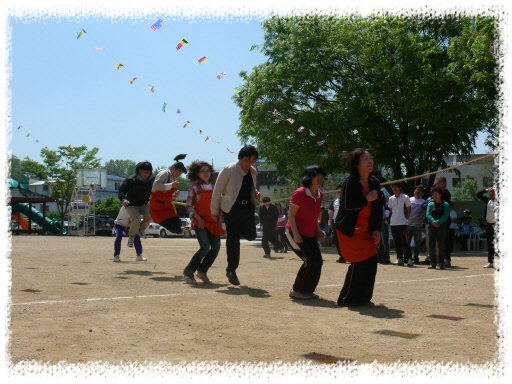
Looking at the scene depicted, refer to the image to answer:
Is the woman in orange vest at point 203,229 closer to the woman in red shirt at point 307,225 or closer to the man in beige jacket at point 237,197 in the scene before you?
the man in beige jacket at point 237,197

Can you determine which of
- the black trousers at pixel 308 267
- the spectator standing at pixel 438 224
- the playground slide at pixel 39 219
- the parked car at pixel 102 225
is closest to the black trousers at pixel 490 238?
the spectator standing at pixel 438 224

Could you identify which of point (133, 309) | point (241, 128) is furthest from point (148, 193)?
point (241, 128)

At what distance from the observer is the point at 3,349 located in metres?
3.31

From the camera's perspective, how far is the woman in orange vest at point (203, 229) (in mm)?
7117

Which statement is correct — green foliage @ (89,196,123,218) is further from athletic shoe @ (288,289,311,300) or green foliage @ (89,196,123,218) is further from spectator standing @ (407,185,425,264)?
athletic shoe @ (288,289,311,300)

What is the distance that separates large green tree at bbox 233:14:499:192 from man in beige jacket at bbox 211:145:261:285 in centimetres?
1380

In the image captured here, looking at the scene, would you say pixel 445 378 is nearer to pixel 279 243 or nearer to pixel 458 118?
pixel 279 243

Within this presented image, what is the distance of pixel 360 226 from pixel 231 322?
178 cm

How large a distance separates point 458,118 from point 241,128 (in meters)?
9.17

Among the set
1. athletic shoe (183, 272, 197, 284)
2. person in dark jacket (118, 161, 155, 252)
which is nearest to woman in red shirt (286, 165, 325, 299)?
athletic shoe (183, 272, 197, 284)

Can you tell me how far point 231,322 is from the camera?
438 cm

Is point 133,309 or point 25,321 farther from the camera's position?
point 133,309

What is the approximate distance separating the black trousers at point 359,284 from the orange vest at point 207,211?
7.27 feet

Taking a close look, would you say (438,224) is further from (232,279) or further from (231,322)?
(231,322)
